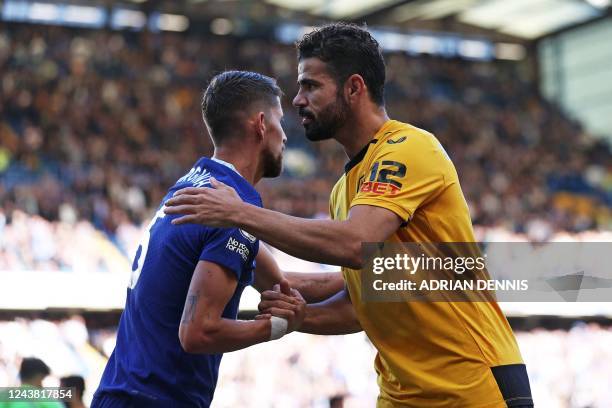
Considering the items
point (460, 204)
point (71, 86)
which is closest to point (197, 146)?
point (71, 86)

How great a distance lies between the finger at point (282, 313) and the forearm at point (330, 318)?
578 mm

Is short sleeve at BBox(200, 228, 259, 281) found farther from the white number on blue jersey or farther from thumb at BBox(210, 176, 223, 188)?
the white number on blue jersey

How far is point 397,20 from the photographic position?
101ft

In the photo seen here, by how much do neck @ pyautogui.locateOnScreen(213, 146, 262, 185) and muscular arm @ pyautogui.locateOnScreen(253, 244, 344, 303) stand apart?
30.2 inches

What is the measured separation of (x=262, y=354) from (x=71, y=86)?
1022cm

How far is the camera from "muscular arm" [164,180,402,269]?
3.73m

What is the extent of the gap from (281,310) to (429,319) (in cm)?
69

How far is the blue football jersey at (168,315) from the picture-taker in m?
3.95

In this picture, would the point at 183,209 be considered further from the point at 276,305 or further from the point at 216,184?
the point at 276,305

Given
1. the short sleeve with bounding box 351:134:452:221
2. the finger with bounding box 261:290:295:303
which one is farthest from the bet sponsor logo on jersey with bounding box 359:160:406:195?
the finger with bounding box 261:290:295:303

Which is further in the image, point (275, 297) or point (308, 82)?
point (308, 82)

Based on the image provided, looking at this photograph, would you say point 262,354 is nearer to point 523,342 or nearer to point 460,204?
point 523,342

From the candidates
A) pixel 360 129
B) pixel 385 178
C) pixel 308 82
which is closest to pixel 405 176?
pixel 385 178

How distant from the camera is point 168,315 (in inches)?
158
